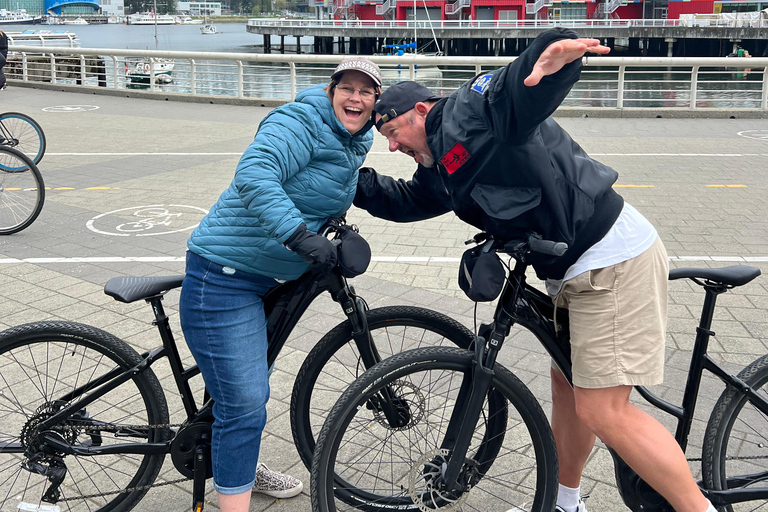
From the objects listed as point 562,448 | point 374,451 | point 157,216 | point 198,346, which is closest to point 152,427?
point 198,346

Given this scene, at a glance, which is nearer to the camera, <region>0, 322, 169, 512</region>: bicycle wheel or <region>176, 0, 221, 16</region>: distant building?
<region>0, 322, 169, 512</region>: bicycle wheel

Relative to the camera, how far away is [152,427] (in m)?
2.84

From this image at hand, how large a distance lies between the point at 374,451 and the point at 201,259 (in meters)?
1.09

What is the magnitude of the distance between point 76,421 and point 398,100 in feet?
5.54

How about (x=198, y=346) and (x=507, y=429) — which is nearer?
(x=198, y=346)

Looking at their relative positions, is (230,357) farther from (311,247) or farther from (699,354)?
(699,354)

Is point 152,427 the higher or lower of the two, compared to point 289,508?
higher

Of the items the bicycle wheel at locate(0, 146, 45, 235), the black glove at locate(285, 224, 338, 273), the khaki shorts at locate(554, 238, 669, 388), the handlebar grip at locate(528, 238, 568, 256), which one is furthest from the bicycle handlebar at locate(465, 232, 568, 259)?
the bicycle wheel at locate(0, 146, 45, 235)

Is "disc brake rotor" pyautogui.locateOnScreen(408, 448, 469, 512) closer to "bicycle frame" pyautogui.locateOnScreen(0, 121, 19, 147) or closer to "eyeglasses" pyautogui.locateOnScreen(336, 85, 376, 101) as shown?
"eyeglasses" pyautogui.locateOnScreen(336, 85, 376, 101)

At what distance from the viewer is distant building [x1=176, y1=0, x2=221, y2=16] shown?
183363 mm

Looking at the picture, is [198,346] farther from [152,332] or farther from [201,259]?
[152,332]

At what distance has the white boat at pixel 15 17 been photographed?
145 meters

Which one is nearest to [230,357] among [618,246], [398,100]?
[398,100]

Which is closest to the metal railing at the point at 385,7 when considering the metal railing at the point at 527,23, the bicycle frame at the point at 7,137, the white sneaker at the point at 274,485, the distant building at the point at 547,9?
the distant building at the point at 547,9
